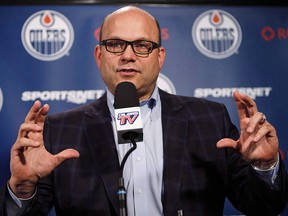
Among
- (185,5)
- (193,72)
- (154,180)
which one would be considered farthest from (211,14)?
(154,180)

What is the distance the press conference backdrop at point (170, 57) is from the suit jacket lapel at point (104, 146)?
0.49 meters

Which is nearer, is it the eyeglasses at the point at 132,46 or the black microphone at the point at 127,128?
the black microphone at the point at 127,128

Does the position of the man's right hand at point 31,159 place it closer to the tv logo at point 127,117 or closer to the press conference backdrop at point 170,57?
the tv logo at point 127,117

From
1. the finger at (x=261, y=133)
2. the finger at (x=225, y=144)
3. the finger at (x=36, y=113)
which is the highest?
the finger at (x=36, y=113)

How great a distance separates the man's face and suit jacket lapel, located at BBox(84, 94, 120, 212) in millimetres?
133

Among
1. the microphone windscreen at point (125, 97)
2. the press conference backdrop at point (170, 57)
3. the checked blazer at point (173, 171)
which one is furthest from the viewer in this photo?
the press conference backdrop at point (170, 57)

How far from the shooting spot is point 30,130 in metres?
1.29

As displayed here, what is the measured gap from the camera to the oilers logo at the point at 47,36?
2227 mm

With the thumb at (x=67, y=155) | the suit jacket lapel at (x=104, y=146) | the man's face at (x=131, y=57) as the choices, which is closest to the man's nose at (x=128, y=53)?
the man's face at (x=131, y=57)

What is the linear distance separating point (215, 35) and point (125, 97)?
1.22m

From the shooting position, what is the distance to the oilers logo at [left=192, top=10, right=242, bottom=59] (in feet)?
7.54

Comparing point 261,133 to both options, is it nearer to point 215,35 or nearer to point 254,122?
point 254,122

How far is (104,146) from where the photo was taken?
1.63 metres

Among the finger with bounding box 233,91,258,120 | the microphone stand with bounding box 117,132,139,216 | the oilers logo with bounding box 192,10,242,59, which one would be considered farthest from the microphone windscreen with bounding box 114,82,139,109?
the oilers logo with bounding box 192,10,242,59
